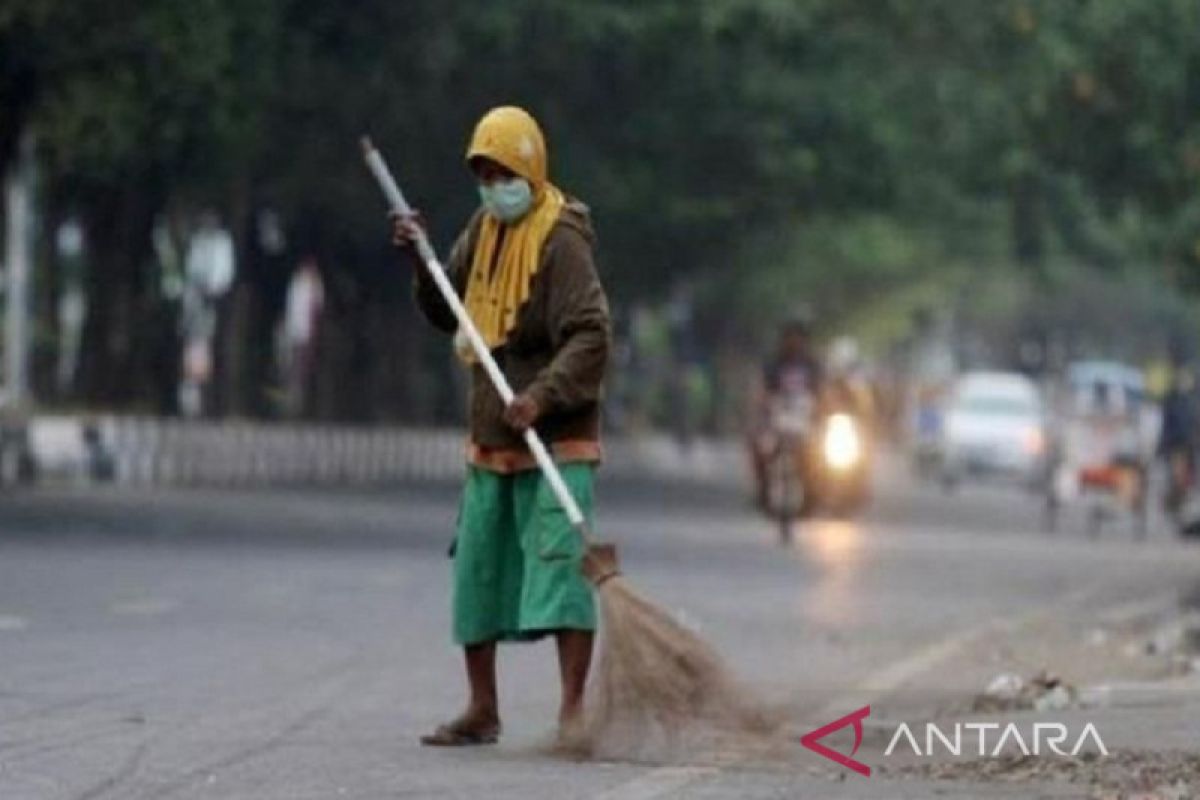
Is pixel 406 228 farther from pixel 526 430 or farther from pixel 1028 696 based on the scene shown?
pixel 1028 696

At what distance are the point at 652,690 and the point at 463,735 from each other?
941 mm

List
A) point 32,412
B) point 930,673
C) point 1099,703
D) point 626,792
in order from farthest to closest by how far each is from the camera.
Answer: point 32,412
point 930,673
point 1099,703
point 626,792

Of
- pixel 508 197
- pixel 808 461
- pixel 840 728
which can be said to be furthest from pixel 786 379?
pixel 508 197

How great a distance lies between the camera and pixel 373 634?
782 inches

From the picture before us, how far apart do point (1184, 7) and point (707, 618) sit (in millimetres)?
12781

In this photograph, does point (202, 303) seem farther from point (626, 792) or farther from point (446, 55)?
point (626, 792)

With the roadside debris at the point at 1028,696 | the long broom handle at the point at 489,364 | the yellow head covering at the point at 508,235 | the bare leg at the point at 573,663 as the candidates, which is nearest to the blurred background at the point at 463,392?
the roadside debris at the point at 1028,696

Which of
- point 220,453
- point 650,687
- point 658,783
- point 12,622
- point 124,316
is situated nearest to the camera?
point 658,783

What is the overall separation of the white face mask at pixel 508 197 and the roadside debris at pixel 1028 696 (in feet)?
9.21

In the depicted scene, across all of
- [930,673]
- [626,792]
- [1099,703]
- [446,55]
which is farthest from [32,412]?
[626,792]

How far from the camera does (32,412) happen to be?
50.3 metres

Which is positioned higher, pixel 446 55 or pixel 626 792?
pixel 446 55

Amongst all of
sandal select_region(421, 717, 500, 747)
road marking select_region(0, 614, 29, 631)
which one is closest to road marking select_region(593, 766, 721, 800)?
sandal select_region(421, 717, 500, 747)

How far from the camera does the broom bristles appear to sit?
497 inches
